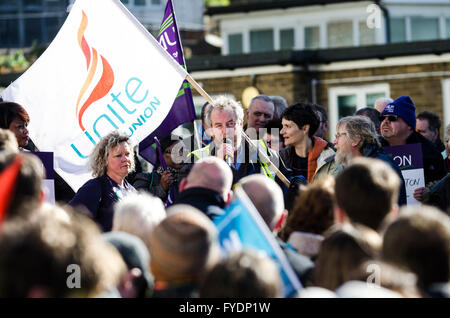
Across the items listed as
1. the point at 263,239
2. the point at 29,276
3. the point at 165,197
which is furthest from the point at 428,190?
the point at 29,276

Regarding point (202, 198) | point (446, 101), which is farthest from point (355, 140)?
point (446, 101)

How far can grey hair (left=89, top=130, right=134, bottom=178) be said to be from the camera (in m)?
7.02

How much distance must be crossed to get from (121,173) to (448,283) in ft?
13.2

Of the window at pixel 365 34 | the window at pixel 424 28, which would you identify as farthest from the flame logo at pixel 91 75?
the window at pixel 424 28

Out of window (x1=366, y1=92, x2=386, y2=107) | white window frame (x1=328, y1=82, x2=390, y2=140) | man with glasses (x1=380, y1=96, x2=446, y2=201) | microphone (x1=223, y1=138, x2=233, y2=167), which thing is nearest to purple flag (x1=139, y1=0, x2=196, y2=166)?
microphone (x1=223, y1=138, x2=233, y2=167)

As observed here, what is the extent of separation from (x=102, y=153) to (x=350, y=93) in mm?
11887

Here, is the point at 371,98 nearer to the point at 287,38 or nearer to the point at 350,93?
the point at 350,93

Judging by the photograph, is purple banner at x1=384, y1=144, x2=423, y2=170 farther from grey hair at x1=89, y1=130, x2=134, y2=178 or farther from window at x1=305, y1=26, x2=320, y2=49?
window at x1=305, y1=26, x2=320, y2=49

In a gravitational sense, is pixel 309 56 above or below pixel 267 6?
below

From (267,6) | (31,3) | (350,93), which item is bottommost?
(350,93)

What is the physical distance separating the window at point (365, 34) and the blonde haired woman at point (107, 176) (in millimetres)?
20586

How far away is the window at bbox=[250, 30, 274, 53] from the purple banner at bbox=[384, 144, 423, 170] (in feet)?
65.2

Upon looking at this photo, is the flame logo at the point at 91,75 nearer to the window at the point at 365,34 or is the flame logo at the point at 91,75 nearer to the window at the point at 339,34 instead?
the window at the point at 339,34

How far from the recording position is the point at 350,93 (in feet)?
59.8
